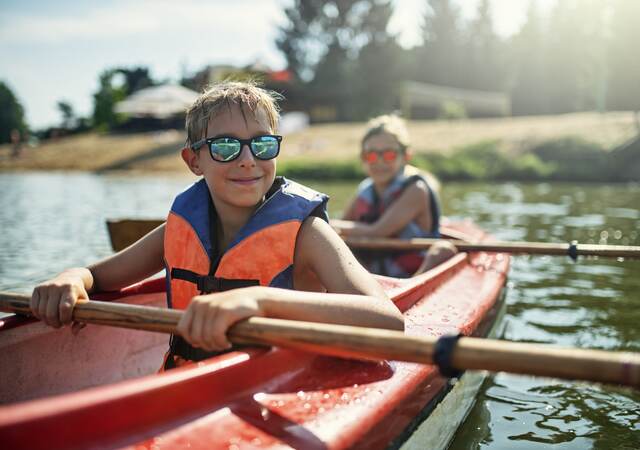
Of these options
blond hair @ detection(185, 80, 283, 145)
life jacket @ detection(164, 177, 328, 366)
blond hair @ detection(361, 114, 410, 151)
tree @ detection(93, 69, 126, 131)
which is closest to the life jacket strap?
life jacket @ detection(164, 177, 328, 366)

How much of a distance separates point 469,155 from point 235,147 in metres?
18.4

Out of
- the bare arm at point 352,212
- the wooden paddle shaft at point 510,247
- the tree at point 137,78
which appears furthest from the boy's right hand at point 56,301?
the tree at point 137,78

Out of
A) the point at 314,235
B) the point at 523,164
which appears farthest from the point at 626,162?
the point at 314,235

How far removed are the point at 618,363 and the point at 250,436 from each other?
2.82 ft

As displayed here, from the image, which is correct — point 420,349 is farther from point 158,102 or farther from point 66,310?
point 158,102

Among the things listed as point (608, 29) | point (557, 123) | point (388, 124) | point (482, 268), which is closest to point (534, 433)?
point (482, 268)

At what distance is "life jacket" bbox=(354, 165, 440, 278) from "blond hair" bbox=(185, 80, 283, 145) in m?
2.68

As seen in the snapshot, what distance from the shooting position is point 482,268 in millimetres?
4156

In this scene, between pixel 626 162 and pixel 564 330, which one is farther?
pixel 626 162

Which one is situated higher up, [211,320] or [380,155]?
[380,155]

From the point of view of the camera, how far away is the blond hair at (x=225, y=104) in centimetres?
224

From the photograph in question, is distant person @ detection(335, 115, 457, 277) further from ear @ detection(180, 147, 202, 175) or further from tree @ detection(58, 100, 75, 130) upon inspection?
tree @ detection(58, 100, 75, 130)

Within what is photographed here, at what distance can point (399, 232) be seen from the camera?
4.96 meters

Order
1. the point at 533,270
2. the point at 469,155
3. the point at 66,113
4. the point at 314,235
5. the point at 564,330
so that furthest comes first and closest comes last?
the point at 66,113 < the point at 469,155 < the point at 533,270 < the point at 564,330 < the point at 314,235
